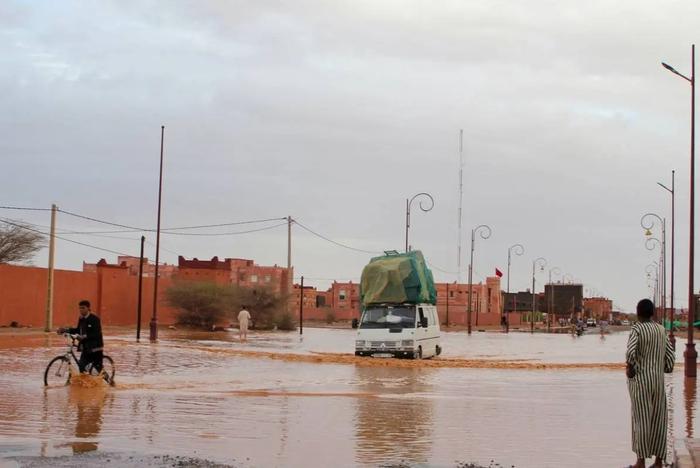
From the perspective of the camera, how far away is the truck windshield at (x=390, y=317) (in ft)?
109

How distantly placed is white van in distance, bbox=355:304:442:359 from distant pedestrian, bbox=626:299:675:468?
854 inches

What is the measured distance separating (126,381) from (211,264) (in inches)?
3805

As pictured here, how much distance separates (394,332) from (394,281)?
198 centimetres

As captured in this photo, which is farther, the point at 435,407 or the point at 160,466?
the point at 435,407

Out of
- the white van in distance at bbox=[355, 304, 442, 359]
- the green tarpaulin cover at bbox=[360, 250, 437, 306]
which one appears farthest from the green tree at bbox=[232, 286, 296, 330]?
the white van in distance at bbox=[355, 304, 442, 359]

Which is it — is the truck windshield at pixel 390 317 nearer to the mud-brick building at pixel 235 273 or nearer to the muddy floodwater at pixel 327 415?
the muddy floodwater at pixel 327 415

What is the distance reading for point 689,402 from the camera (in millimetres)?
20250

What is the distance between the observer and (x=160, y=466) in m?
10.3

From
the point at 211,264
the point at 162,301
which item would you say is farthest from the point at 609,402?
the point at 211,264

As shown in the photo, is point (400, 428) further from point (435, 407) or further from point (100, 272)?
point (100, 272)

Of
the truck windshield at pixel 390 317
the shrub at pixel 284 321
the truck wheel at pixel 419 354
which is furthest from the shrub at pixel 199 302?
the truck wheel at pixel 419 354

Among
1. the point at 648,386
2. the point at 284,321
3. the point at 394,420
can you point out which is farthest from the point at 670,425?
the point at 284,321

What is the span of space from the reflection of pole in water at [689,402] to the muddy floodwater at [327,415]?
2 cm

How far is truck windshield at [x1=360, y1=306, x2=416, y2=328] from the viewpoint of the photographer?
33.1m
